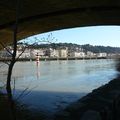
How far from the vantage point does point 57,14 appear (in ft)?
72.8

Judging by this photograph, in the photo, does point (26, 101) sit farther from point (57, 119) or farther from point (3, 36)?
point (57, 119)

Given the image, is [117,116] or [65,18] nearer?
[117,116]

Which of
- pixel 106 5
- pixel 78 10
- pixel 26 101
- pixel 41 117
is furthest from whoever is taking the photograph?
pixel 26 101

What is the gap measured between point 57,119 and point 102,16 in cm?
1347

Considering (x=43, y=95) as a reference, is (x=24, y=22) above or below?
above

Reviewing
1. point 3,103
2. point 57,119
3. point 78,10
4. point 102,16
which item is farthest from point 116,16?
point 57,119

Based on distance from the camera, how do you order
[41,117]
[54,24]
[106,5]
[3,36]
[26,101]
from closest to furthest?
[41,117]
[106,5]
[26,101]
[54,24]
[3,36]

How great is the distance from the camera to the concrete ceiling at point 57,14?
18.7 meters

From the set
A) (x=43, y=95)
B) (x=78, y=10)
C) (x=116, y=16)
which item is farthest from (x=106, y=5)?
(x=43, y=95)

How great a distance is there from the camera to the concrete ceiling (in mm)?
18716

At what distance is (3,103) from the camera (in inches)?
790

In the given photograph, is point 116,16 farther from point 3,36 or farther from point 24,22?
point 3,36

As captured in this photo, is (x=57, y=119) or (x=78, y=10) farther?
(x=78, y=10)

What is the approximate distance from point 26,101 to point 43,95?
12.6ft
